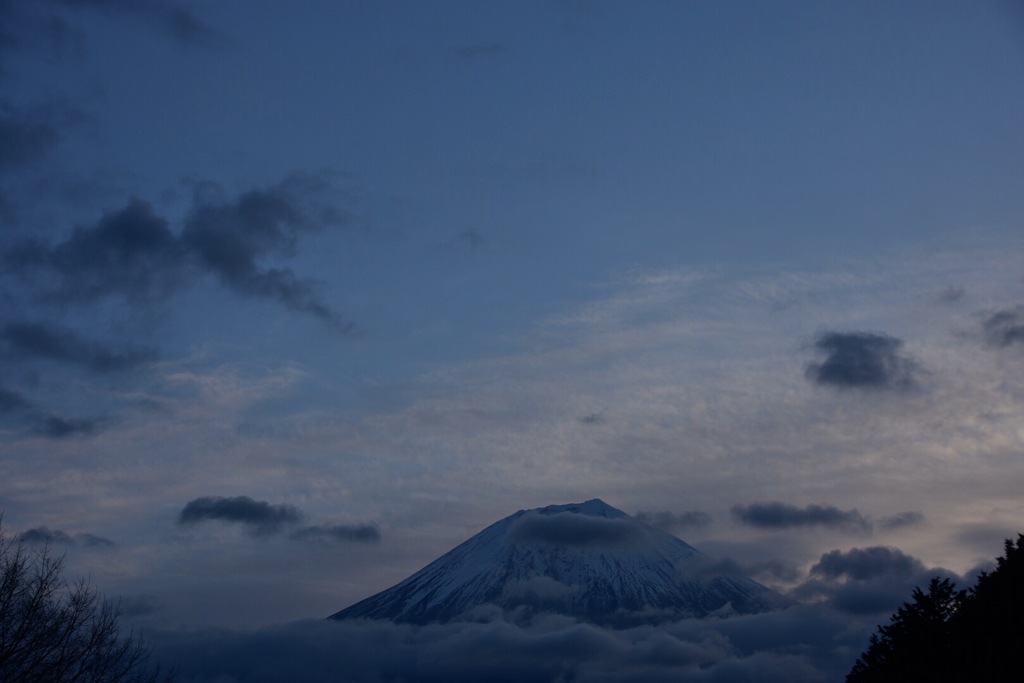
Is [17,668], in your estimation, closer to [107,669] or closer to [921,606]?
[107,669]

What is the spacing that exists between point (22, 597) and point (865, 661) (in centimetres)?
4775

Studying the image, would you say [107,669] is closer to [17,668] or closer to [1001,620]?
A: [17,668]

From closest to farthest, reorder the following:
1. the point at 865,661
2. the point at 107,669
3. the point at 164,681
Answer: the point at 107,669, the point at 164,681, the point at 865,661

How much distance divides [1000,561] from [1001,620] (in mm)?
6306

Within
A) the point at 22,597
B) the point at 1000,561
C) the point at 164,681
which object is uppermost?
the point at 1000,561

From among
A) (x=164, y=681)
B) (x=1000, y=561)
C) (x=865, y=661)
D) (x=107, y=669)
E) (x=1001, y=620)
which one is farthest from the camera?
(x=865, y=661)

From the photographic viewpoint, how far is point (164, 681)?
122 ft

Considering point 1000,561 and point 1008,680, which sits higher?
point 1000,561

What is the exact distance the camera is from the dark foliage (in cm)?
4472

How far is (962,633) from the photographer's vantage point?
49.9 m

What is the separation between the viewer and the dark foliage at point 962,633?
44.7m

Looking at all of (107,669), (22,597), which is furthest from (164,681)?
(22,597)

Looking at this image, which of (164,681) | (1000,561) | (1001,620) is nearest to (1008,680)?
(1001,620)

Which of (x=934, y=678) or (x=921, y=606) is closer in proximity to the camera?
(x=934, y=678)
